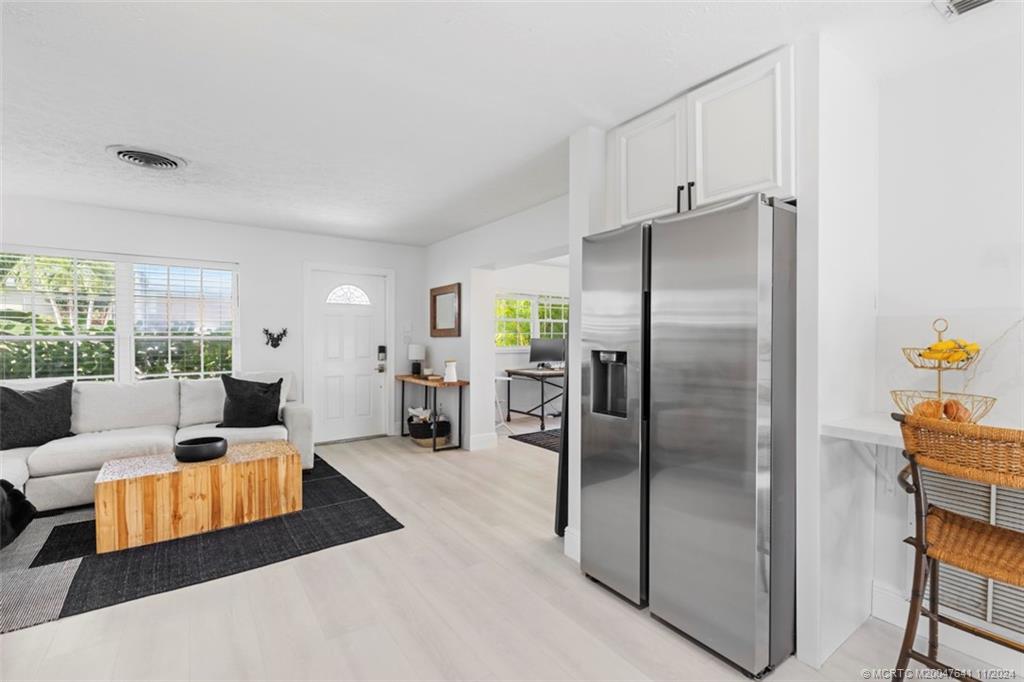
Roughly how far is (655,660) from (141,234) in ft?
17.6

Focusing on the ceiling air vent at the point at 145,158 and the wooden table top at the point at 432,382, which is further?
the wooden table top at the point at 432,382

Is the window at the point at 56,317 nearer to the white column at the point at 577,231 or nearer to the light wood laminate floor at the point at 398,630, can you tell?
the light wood laminate floor at the point at 398,630

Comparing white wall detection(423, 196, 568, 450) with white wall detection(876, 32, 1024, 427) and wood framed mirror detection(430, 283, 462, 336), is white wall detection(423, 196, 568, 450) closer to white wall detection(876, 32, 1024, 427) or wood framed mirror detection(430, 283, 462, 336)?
wood framed mirror detection(430, 283, 462, 336)

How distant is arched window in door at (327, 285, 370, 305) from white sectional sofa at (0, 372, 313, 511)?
3.73 feet

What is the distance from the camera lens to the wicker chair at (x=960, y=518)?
133 cm

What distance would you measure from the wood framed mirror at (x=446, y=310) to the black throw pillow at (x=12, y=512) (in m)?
3.68

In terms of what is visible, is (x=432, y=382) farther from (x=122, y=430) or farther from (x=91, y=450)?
(x=91, y=450)

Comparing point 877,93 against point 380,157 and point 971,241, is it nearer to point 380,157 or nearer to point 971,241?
point 971,241

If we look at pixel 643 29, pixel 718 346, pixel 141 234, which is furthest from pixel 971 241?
pixel 141 234

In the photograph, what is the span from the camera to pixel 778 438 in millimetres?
1882

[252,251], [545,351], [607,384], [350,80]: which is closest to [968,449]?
[607,384]

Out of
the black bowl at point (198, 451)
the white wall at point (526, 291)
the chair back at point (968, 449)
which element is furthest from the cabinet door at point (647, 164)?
the white wall at point (526, 291)

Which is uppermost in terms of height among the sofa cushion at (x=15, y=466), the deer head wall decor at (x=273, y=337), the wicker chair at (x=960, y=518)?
the deer head wall decor at (x=273, y=337)

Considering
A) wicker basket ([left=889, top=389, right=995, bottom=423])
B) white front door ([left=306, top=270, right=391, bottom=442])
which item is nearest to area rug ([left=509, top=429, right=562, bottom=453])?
white front door ([left=306, top=270, right=391, bottom=442])
